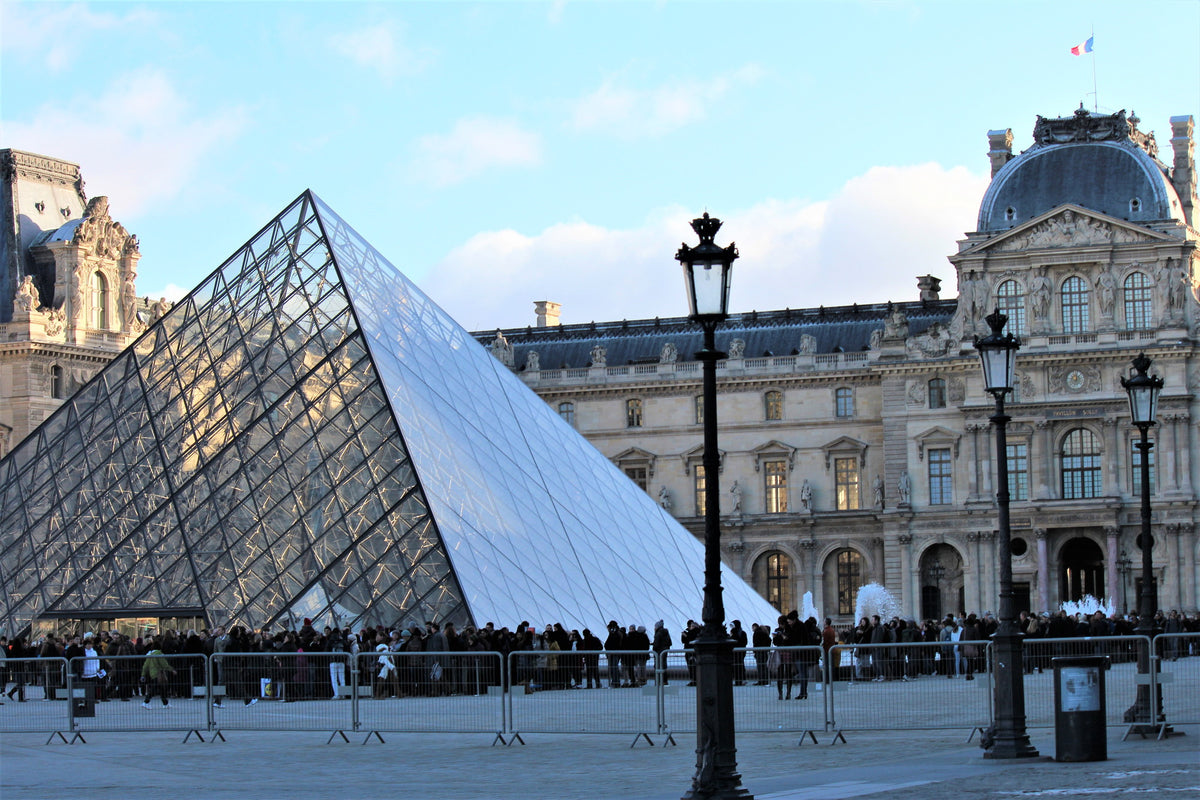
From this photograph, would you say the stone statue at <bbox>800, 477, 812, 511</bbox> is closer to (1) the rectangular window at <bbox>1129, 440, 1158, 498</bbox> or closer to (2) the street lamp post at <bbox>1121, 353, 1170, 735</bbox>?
(1) the rectangular window at <bbox>1129, 440, 1158, 498</bbox>

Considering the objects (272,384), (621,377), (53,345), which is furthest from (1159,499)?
(272,384)

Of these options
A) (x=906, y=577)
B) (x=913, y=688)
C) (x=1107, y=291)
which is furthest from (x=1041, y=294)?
(x=913, y=688)

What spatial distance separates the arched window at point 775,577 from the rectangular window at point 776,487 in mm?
1552

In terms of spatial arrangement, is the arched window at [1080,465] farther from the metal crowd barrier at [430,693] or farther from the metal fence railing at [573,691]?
the metal crowd barrier at [430,693]

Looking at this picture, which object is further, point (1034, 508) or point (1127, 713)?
point (1034, 508)

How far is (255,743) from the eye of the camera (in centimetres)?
1970

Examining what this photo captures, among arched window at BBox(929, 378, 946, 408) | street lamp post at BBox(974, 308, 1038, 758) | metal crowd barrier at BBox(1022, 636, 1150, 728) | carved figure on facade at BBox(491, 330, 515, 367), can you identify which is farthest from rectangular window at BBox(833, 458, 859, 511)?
street lamp post at BBox(974, 308, 1038, 758)

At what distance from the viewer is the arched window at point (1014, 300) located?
65.3 m

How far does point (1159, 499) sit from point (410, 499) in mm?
39578

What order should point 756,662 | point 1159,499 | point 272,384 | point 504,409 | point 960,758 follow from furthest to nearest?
point 1159,499
point 504,409
point 272,384
point 756,662
point 960,758

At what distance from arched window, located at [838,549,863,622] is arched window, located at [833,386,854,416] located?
15.4ft

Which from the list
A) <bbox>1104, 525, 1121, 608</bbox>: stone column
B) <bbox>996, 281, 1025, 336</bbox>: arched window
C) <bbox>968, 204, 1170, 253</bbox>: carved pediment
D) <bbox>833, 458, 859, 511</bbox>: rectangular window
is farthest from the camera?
<bbox>833, 458, 859, 511</bbox>: rectangular window

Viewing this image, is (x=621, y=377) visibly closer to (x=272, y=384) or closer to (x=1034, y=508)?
(x=1034, y=508)

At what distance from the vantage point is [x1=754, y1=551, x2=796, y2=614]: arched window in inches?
2776
